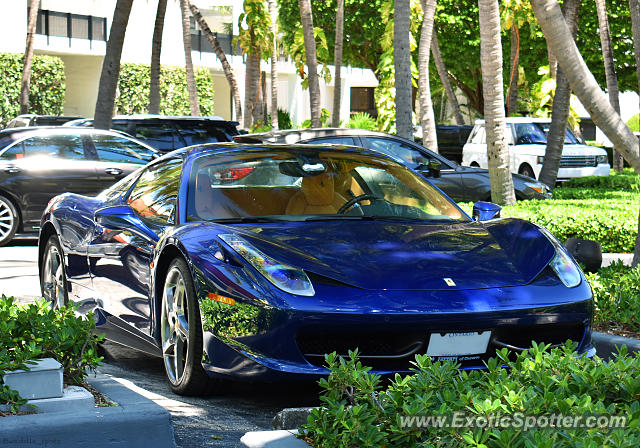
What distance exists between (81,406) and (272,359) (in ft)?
3.15

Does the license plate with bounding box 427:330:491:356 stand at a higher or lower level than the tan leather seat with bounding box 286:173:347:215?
lower

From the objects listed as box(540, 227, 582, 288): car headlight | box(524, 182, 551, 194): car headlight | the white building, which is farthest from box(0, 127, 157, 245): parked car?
the white building

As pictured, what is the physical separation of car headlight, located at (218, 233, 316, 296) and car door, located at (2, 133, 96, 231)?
363 inches

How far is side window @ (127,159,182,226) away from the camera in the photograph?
6.30m

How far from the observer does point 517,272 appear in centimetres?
548

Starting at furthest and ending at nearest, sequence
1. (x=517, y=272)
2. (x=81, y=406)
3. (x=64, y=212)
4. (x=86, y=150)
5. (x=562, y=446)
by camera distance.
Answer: (x=86, y=150) < (x=64, y=212) < (x=517, y=272) < (x=81, y=406) < (x=562, y=446)

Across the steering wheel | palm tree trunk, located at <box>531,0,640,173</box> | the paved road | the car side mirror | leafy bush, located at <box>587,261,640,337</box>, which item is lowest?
the paved road

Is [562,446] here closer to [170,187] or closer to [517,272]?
[517,272]

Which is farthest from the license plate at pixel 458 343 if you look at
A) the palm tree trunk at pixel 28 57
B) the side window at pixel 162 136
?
the palm tree trunk at pixel 28 57

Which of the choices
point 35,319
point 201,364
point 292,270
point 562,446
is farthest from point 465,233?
point 562,446

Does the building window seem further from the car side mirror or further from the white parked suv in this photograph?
the car side mirror

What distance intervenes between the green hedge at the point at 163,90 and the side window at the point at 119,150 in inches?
1315

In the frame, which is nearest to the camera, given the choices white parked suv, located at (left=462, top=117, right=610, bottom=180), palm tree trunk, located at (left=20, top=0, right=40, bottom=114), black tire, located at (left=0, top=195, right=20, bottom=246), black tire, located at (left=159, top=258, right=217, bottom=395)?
black tire, located at (left=159, top=258, right=217, bottom=395)

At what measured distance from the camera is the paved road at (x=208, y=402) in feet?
15.9
